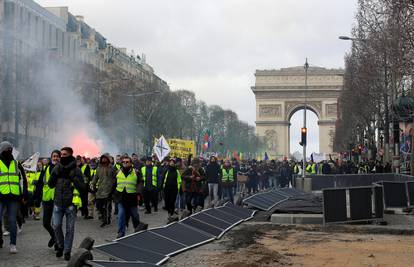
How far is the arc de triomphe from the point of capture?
107875mm

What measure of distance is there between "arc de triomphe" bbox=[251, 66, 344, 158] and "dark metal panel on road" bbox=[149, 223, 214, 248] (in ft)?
307

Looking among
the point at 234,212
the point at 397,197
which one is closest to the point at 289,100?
the point at 397,197

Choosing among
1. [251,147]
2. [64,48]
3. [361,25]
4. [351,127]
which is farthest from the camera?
[251,147]

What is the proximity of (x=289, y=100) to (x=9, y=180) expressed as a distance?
321 feet

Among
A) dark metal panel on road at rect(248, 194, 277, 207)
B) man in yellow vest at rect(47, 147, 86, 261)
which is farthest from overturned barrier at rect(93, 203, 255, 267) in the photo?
dark metal panel on road at rect(248, 194, 277, 207)

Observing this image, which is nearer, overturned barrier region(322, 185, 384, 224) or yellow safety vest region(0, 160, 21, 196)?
yellow safety vest region(0, 160, 21, 196)

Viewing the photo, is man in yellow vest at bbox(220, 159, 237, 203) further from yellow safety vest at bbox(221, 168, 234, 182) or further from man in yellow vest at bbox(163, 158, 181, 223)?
man in yellow vest at bbox(163, 158, 181, 223)

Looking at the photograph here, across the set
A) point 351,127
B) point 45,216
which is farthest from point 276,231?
point 351,127

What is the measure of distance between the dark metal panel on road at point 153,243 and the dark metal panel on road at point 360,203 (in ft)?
18.8

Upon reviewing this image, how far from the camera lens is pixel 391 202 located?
21594 mm

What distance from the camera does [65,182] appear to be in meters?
11.9

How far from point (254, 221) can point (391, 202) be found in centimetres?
469

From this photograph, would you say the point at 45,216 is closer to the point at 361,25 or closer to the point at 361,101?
the point at 361,25

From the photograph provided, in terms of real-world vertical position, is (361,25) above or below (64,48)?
below
